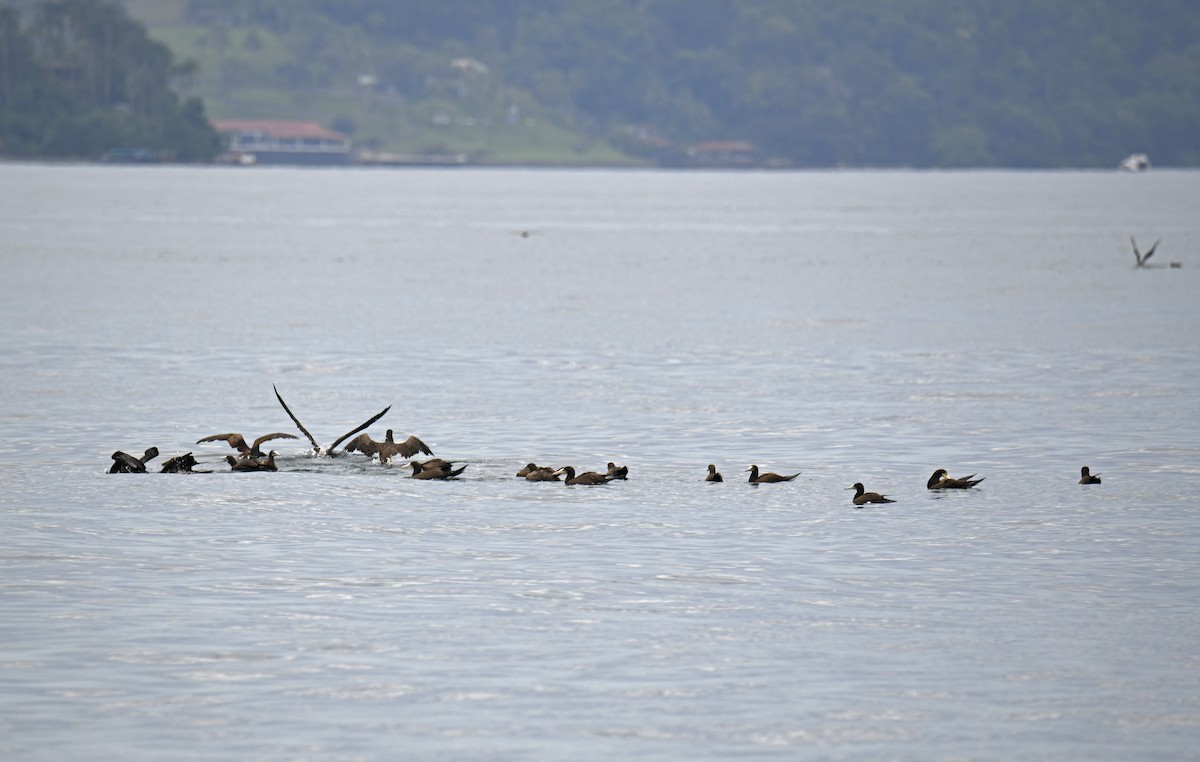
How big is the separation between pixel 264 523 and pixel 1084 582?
38.7ft

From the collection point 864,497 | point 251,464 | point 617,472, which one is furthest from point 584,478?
point 251,464

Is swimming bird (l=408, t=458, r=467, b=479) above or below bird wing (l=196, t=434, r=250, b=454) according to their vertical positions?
below

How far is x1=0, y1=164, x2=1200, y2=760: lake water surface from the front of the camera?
18.8m

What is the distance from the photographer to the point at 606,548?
26625mm

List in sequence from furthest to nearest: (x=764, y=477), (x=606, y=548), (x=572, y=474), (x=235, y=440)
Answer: (x=235, y=440)
(x=764, y=477)
(x=572, y=474)
(x=606, y=548)

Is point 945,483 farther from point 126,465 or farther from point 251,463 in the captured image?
point 126,465

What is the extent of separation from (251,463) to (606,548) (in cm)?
874

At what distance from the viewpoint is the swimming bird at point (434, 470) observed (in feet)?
106

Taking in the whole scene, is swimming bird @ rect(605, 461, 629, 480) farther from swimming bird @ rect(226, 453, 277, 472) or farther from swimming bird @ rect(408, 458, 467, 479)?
swimming bird @ rect(226, 453, 277, 472)

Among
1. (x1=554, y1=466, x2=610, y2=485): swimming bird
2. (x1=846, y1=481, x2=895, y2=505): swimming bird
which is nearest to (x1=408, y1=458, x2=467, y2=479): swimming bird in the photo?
(x1=554, y1=466, x2=610, y2=485): swimming bird

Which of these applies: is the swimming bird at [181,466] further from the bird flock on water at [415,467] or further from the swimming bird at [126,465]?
the swimming bird at [126,465]

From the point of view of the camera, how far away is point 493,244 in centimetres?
13125

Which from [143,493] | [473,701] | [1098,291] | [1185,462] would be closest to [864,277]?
[1098,291]

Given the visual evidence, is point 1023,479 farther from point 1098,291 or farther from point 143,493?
point 1098,291
